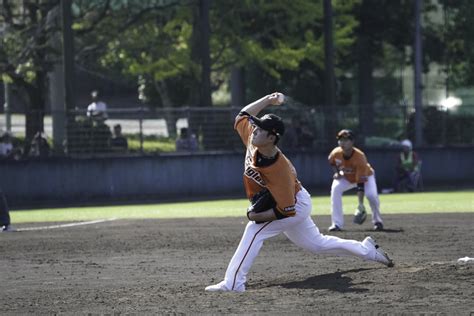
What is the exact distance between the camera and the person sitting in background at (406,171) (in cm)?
2953

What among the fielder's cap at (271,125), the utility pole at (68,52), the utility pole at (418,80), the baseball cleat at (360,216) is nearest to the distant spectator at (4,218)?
the baseball cleat at (360,216)

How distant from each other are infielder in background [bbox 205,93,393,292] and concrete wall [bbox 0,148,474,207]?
56.2 ft

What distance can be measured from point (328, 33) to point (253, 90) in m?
9.88

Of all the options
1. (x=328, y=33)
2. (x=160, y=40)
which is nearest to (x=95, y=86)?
(x=160, y=40)

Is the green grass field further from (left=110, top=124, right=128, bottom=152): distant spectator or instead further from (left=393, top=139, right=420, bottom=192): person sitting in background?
(left=110, top=124, right=128, bottom=152): distant spectator

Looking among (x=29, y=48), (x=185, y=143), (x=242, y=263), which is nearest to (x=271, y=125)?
(x=242, y=263)

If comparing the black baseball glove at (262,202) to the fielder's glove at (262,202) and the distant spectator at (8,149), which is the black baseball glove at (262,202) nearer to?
the fielder's glove at (262,202)

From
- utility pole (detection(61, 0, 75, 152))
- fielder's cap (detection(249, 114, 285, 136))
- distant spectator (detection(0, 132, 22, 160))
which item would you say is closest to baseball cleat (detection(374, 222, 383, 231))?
fielder's cap (detection(249, 114, 285, 136))

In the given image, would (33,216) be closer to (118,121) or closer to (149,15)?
(118,121)

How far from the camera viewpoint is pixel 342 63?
40656 mm

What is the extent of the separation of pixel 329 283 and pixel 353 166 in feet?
21.5

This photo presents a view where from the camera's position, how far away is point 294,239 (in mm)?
11344

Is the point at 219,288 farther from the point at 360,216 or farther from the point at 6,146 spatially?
the point at 6,146

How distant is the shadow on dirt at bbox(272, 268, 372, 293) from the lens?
10742mm
